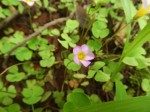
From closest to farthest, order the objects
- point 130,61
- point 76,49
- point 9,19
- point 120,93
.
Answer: point 120,93 < point 130,61 < point 76,49 < point 9,19

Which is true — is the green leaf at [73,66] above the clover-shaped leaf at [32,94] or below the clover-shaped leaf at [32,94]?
above

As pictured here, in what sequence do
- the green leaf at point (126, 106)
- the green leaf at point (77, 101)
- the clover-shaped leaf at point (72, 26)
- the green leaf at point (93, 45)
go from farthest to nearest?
the clover-shaped leaf at point (72, 26), the green leaf at point (93, 45), the green leaf at point (77, 101), the green leaf at point (126, 106)

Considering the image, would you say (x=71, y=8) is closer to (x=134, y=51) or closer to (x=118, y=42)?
(x=118, y=42)

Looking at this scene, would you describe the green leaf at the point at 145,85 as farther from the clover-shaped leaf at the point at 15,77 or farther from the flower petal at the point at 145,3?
the clover-shaped leaf at the point at 15,77

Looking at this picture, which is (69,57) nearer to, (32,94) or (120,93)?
(32,94)

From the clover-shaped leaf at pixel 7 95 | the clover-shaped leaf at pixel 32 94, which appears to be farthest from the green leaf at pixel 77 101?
the clover-shaped leaf at pixel 7 95

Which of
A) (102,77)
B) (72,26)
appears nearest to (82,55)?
(102,77)

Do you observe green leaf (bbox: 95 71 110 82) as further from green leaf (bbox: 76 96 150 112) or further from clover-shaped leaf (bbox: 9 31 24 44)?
clover-shaped leaf (bbox: 9 31 24 44)

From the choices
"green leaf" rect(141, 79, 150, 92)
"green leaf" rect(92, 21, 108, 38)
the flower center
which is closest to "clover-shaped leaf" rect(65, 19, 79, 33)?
"green leaf" rect(92, 21, 108, 38)
